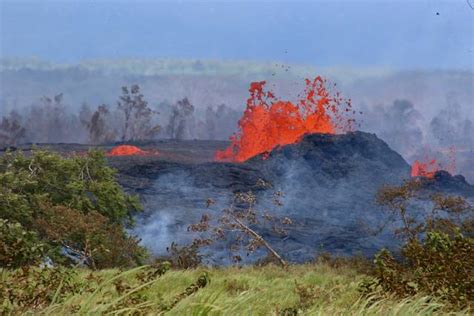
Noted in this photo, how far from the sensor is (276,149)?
57750 mm

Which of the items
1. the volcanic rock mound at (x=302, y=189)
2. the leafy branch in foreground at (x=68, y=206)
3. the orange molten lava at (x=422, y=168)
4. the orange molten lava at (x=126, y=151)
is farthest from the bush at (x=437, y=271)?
the orange molten lava at (x=126, y=151)

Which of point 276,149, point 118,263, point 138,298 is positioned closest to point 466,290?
point 138,298

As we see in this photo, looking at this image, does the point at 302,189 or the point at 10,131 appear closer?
the point at 302,189

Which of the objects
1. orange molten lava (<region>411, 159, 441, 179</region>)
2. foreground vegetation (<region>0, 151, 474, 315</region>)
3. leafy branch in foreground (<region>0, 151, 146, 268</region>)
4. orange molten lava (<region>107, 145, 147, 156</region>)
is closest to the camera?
foreground vegetation (<region>0, 151, 474, 315</region>)

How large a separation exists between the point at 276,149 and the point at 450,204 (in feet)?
125

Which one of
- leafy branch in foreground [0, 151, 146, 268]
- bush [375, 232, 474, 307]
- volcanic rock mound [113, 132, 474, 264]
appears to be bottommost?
volcanic rock mound [113, 132, 474, 264]

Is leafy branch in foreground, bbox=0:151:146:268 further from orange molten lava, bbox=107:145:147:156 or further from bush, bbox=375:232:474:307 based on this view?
orange molten lava, bbox=107:145:147:156

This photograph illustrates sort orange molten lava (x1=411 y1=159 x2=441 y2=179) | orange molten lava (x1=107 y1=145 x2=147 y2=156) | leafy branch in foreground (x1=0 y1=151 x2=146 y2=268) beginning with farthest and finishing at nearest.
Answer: orange molten lava (x1=107 y1=145 x2=147 y2=156) < orange molten lava (x1=411 y1=159 x2=441 y2=179) < leafy branch in foreground (x1=0 y1=151 x2=146 y2=268)

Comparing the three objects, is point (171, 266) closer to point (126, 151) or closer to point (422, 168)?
point (422, 168)

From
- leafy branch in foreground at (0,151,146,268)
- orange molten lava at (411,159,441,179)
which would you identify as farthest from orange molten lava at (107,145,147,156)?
leafy branch in foreground at (0,151,146,268)

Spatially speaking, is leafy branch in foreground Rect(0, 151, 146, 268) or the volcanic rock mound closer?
leafy branch in foreground Rect(0, 151, 146, 268)

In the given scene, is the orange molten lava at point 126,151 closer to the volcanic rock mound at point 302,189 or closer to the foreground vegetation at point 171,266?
the volcanic rock mound at point 302,189

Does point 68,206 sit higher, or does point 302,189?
point 68,206

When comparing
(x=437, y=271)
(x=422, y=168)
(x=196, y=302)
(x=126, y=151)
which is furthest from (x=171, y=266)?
(x=126, y=151)
